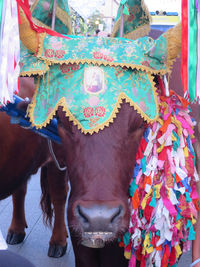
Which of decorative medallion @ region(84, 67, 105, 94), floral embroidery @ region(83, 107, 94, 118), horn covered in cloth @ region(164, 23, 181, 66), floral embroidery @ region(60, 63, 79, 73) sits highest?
horn covered in cloth @ region(164, 23, 181, 66)

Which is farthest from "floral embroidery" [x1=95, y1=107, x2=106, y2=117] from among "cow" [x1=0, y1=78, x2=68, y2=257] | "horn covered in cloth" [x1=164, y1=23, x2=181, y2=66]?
"cow" [x1=0, y1=78, x2=68, y2=257]

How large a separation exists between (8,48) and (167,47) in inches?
30.3

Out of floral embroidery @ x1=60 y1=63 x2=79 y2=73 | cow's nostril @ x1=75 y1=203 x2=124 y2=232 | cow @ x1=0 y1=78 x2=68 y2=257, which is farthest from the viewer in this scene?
cow @ x1=0 y1=78 x2=68 y2=257

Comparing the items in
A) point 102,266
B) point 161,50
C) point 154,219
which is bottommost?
point 102,266

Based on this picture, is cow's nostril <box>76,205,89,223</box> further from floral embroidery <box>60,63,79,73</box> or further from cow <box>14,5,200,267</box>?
floral embroidery <box>60,63,79,73</box>

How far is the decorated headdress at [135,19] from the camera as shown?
7.41ft

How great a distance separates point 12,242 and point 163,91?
2.41 m

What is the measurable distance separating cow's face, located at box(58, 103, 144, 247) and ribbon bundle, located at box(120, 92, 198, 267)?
110 mm

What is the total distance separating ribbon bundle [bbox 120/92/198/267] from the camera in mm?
1888

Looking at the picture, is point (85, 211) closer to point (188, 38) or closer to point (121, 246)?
point (121, 246)

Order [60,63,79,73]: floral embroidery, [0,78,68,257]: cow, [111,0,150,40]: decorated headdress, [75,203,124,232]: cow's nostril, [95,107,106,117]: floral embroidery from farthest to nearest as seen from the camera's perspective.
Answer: [0,78,68,257]: cow
[111,0,150,40]: decorated headdress
[60,63,79,73]: floral embroidery
[95,107,106,117]: floral embroidery
[75,203,124,232]: cow's nostril

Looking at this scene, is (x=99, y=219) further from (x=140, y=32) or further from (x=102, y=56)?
(x=140, y=32)

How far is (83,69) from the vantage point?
1.80 m

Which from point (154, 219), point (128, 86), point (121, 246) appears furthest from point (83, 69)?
point (121, 246)
